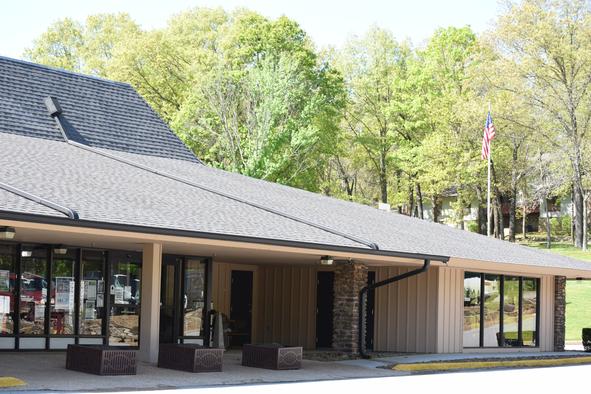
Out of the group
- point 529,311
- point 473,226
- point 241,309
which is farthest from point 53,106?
point 473,226

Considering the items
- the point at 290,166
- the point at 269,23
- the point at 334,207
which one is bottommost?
the point at 334,207

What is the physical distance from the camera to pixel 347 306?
66.7ft

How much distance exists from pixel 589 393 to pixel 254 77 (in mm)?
31966

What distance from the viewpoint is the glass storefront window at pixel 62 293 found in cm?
1867

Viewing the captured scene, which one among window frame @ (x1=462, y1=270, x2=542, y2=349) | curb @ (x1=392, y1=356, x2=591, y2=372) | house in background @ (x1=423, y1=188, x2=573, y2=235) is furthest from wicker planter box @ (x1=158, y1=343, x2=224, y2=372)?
house in background @ (x1=423, y1=188, x2=573, y2=235)

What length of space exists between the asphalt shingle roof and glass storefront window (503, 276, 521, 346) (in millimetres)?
784

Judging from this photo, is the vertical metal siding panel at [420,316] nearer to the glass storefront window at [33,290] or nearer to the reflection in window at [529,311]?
the reflection in window at [529,311]

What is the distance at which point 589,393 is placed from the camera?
1539 centimetres

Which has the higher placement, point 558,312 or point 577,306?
point 558,312

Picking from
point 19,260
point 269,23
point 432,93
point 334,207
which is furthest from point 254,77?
point 19,260

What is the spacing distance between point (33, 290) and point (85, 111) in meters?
7.35

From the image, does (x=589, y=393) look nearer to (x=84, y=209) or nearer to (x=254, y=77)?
(x=84, y=209)

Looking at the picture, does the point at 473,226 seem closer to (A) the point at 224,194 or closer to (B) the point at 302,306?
(B) the point at 302,306

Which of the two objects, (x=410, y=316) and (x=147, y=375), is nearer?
(x=147, y=375)
